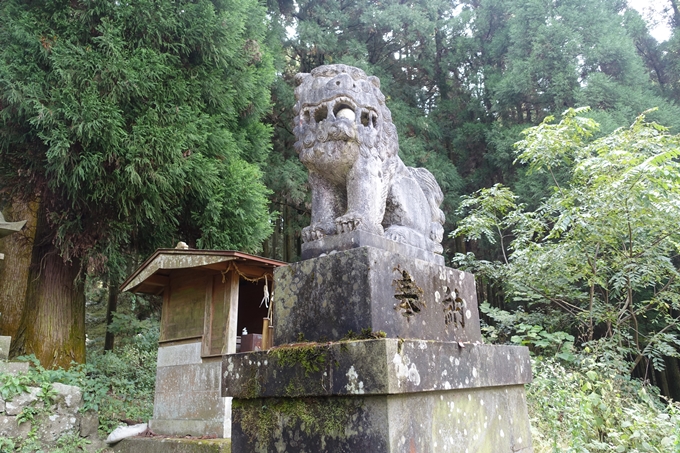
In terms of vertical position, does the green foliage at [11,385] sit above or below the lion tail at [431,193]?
below

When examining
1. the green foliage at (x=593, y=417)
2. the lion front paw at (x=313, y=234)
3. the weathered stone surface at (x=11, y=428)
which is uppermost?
the lion front paw at (x=313, y=234)

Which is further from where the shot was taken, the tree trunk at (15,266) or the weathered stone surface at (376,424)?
the tree trunk at (15,266)

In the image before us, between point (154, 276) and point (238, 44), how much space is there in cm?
418

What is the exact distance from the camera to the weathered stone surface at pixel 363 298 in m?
1.99

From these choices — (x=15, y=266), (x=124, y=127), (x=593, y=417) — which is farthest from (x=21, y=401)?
(x=593, y=417)

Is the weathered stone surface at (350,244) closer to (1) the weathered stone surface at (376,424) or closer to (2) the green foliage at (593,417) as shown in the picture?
Result: (1) the weathered stone surface at (376,424)

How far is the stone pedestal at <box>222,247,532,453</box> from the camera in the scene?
69.9 inches

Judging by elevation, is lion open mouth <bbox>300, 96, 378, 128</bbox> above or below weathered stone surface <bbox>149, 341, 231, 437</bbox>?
above

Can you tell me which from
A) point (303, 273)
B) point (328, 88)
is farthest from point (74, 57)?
point (303, 273)

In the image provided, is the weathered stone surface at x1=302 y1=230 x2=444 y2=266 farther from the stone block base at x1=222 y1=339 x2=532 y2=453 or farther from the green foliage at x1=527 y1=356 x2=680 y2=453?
the green foliage at x1=527 y1=356 x2=680 y2=453

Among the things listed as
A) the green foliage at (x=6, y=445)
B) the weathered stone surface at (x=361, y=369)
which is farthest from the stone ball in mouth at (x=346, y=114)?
the green foliage at (x=6, y=445)

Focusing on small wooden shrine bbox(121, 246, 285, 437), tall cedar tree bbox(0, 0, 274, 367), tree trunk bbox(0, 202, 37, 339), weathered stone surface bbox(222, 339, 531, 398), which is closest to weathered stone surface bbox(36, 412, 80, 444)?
small wooden shrine bbox(121, 246, 285, 437)

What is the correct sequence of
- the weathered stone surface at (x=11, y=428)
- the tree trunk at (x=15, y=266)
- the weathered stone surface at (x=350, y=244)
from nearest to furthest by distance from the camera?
the weathered stone surface at (x=350, y=244) → the weathered stone surface at (x=11, y=428) → the tree trunk at (x=15, y=266)

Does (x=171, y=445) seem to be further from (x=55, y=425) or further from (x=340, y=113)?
(x=340, y=113)
